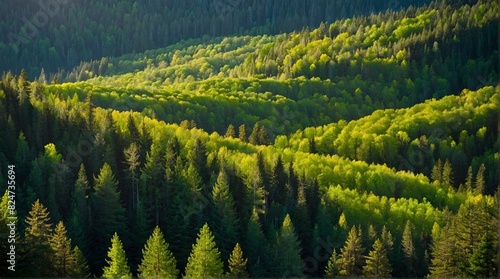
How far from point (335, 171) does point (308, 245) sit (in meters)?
50.5

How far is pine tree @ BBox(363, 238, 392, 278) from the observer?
108 meters

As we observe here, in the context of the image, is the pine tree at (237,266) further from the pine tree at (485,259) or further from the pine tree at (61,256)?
the pine tree at (485,259)

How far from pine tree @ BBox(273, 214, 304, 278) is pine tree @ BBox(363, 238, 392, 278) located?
33.3ft

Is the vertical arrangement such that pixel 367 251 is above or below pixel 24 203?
below

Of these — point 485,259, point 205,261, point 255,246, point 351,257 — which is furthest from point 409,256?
point 205,261

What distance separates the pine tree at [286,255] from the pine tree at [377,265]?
10.1 m

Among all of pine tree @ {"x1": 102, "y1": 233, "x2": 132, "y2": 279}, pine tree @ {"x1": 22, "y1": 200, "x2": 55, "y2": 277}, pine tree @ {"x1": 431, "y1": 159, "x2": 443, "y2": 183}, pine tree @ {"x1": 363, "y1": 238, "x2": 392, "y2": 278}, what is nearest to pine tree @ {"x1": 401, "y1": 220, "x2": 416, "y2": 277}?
pine tree @ {"x1": 363, "y1": 238, "x2": 392, "y2": 278}

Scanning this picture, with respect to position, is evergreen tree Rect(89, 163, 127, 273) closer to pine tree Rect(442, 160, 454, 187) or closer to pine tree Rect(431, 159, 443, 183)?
pine tree Rect(442, 160, 454, 187)

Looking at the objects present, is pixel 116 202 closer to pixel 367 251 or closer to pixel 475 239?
pixel 367 251

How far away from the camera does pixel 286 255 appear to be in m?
110

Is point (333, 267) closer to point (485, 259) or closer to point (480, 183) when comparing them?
point (485, 259)

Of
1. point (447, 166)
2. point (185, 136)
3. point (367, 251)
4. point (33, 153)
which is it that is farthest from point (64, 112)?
point (447, 166)

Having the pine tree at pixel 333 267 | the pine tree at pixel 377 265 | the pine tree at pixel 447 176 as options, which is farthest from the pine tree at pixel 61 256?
the pine tree at pixel 447 176

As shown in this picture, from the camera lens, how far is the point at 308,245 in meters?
122
